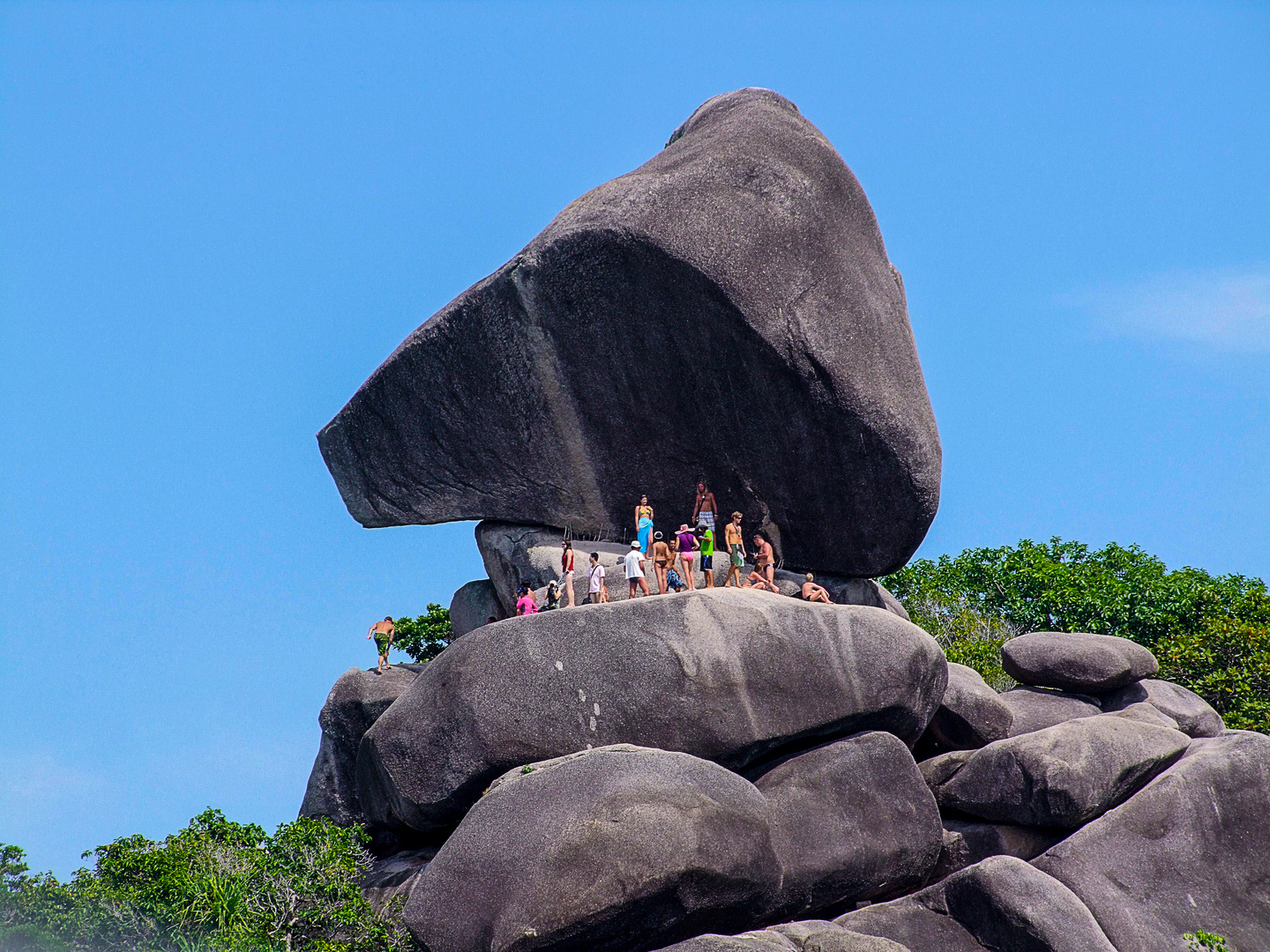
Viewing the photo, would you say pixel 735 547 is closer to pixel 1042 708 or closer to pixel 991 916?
pixel 1042 708

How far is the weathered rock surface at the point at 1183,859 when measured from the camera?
64.3ft

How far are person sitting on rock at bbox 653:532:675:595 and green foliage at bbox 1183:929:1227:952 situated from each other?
948cm

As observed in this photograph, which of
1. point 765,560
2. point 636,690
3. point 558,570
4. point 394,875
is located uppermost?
point 558,570

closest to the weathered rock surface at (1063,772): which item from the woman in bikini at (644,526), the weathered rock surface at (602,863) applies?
the weathered rock surface at (602,863)

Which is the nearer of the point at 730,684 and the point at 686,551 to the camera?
the point at 730,684

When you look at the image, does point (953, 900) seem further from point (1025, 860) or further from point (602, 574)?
point (602, 574)

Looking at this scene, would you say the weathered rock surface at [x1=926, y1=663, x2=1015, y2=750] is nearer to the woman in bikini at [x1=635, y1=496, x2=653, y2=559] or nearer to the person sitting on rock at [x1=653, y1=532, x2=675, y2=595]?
the person sitting on rock at [x1=653, y1=532, x2=675, y2=595]

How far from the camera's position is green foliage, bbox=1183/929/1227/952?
1783 centimetres

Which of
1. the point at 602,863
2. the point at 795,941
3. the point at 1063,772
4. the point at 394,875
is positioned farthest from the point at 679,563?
the point at 602,863

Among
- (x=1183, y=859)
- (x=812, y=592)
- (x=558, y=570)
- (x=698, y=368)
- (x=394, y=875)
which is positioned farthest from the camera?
(x=558, y=570)

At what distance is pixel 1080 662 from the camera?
24531mm

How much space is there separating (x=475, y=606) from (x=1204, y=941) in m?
14.2

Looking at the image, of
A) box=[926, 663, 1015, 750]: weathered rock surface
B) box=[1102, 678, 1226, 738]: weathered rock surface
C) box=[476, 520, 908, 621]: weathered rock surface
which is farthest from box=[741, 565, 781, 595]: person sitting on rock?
box=[1102, 678, 1226, 738]: weathered rock surface

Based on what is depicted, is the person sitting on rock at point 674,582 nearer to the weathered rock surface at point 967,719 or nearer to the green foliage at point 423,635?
the weathered rock surface at point 967,719
